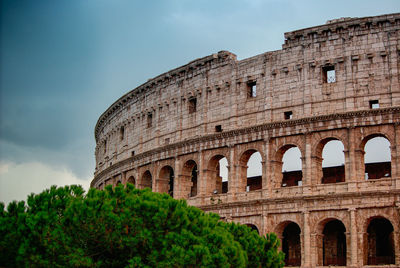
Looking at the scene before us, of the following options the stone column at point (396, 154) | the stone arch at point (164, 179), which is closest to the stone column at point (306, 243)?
the stone column at point (396, 154)

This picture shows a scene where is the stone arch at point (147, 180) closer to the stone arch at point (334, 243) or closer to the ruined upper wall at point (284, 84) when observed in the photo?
the ruined upper wall at point (284, 84)

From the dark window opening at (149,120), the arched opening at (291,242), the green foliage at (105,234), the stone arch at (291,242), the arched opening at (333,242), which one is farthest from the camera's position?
the dark window opening at (149,120)

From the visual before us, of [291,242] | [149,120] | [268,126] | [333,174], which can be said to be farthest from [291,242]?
[149,120]

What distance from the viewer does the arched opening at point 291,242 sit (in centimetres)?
3525

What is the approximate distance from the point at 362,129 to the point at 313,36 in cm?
621

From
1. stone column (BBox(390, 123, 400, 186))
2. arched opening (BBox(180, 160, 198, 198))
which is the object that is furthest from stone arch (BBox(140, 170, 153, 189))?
stone column (BBox(390, 123, 400, 186))

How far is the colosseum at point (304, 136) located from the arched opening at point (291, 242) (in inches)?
2.4

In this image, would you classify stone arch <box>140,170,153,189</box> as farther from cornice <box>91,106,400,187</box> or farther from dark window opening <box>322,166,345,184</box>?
dark window opening <box>322,166,345,184</box>

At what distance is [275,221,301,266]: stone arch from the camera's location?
34781mm

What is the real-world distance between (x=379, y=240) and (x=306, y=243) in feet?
13.2

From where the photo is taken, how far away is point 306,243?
32.6 m

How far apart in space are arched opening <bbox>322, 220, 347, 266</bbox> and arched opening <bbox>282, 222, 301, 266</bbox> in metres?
1.55

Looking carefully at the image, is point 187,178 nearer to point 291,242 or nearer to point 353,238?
point 291,242

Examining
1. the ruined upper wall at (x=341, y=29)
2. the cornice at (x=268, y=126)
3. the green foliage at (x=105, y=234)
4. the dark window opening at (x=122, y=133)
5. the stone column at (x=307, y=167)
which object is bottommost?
the green foliage at (x=105, y=234)
